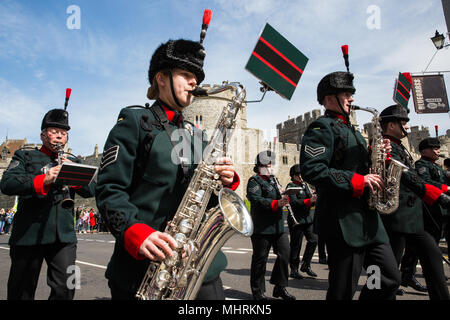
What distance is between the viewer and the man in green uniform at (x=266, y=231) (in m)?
5.40

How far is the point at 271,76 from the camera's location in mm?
3219

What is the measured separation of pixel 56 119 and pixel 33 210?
1269mm

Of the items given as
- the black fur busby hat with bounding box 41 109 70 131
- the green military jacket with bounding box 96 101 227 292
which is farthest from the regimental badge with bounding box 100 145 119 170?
the black fur busby hat with bounding box 41 109 70 131

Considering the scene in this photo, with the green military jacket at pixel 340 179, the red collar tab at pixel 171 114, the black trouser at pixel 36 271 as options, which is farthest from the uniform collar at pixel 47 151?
the green military jacket at pixel 340 179

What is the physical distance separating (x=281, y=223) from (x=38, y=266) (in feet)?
12.8

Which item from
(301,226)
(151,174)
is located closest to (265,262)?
(301,226)

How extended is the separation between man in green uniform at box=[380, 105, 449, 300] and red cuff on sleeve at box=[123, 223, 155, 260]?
3.45 m

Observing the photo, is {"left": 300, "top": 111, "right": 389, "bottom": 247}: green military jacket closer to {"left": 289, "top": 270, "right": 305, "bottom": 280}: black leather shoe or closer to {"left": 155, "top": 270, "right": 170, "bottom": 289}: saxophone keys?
{"left": 155, "top": 270, "right": 170, "bottom": 289}: saxophone keys

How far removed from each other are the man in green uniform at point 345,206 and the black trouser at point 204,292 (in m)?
1.22

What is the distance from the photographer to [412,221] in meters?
4.02

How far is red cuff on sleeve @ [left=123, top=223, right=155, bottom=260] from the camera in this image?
1.78 metres

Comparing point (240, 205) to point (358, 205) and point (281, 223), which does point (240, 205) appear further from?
point (281, 223)

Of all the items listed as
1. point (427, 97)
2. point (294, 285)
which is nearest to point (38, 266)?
point (294, 285)

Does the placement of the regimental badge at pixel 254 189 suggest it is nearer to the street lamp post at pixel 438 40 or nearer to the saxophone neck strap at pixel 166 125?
the saxophone neck strap at pixel 166 125
